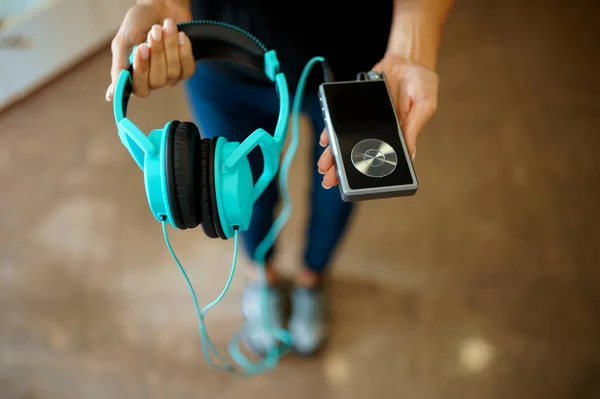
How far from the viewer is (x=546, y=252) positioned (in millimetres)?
1104

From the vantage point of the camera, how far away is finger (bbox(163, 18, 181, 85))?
481mm

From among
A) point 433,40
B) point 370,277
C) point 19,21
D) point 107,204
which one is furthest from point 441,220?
point 19,21

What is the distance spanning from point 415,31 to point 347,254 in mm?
650

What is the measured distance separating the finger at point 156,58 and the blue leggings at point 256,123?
0.13 meters

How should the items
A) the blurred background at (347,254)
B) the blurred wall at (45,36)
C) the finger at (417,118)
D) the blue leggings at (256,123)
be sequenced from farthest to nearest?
1. the blurred wall at (45,36)
2. the blurred background at (347,254)
3. the blue leggings at (256,123)
4. the finger at (417,118)

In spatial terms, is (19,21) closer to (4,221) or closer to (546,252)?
(4,221)

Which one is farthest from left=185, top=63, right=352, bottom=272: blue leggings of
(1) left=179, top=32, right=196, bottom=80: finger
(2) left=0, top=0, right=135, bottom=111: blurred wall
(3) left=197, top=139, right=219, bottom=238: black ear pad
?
(2) left=0, top=0, right=135, bottom=111: blurred wall

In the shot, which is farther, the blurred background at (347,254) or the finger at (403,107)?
the blurred background at (347,254)

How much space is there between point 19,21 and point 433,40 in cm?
108

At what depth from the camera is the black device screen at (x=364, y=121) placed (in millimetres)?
467

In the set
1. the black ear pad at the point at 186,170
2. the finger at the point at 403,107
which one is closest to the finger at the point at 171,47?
the black ear pad at the point at 186,170

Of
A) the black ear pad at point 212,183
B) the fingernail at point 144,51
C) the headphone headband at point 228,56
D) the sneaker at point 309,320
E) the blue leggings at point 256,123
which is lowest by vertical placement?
the sneaker at point 309,320

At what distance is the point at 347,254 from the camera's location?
A: 1.11 m

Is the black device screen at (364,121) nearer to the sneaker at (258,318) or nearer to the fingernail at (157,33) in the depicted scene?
the fingernail at (157,33)
